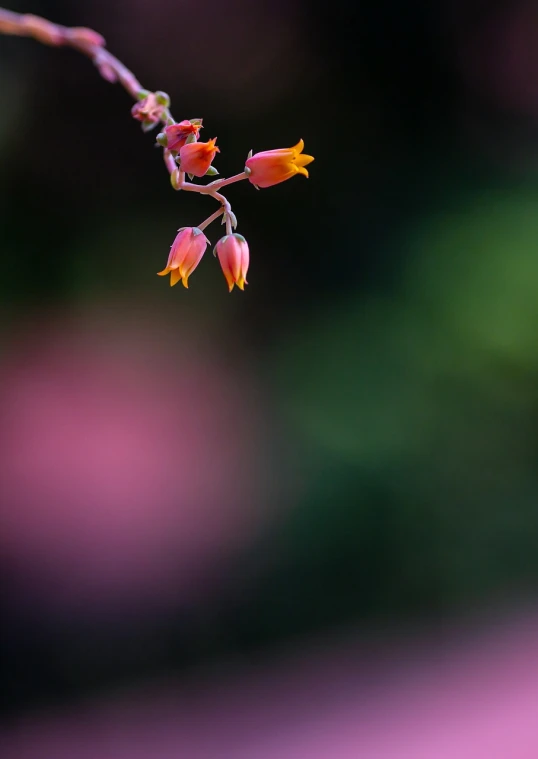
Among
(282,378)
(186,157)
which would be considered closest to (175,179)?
(186,157)

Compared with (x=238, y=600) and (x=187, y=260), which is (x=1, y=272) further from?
(x=187, y=260)

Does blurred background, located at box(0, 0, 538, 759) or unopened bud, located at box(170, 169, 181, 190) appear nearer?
unopened bud, located at box(170, 169, 181, 190)

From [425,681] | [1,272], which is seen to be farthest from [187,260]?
[425,681]

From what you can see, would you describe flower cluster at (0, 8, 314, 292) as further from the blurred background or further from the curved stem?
the blurred background

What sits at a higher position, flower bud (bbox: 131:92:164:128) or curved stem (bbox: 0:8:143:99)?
curved stem (bbox: 0:8:143:99)

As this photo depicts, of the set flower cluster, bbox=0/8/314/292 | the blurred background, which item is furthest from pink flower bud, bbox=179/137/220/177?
the blurred background

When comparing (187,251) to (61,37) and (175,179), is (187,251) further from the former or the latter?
(61,37)
